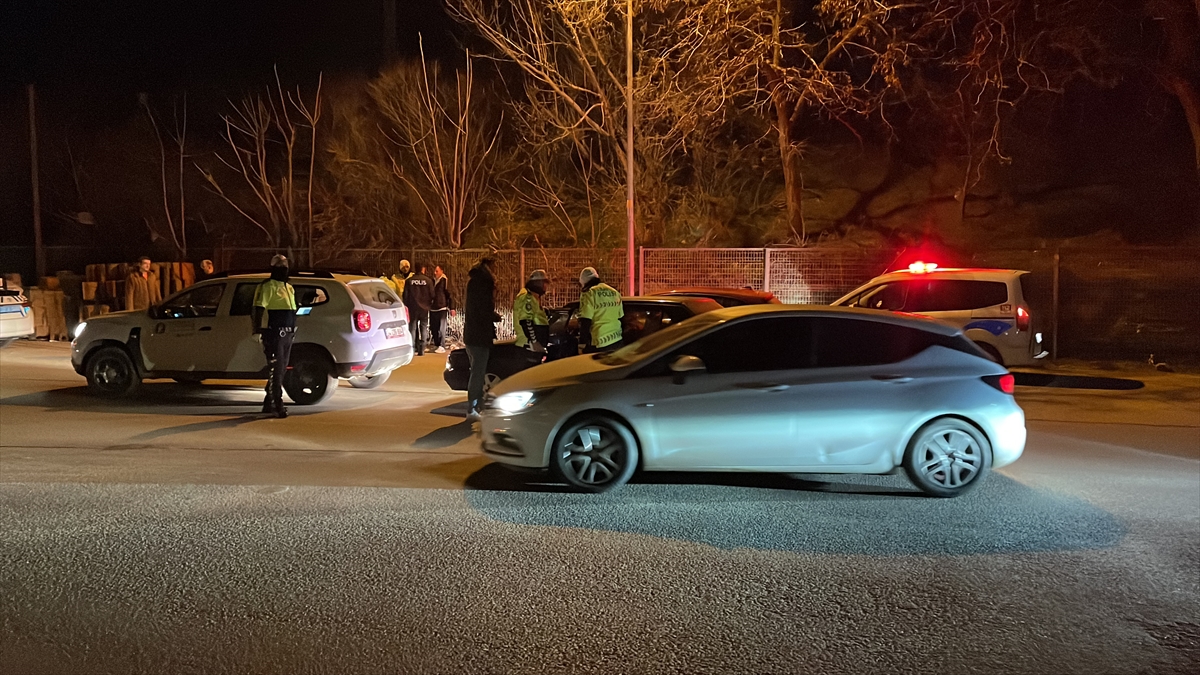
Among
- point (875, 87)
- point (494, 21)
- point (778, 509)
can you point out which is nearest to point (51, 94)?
point (494, 21)

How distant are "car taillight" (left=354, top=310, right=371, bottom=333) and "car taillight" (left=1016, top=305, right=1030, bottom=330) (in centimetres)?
855

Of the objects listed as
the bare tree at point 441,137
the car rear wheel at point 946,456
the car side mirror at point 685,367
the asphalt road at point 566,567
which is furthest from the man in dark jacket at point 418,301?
the car rear wheel at point 946,456

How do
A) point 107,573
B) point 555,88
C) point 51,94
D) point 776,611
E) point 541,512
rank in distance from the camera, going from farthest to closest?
point 51,94 → point 555,88 → point 541,512 → point 107,573 → point 776,611

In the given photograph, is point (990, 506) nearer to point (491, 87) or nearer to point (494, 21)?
point (494, 21)

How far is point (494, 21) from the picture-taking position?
65.0 ft

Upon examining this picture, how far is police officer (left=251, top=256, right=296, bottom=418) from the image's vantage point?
9.77m

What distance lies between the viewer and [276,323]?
9883 millimetres

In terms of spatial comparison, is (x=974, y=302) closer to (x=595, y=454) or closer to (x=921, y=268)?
(x=921, y=268)

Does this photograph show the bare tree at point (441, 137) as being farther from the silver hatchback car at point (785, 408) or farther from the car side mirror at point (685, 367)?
the car side mirror at point (685, 367)

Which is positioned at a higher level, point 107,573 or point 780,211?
point 780,211

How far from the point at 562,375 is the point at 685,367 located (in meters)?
0.97

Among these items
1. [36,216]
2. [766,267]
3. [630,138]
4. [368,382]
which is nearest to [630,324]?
[368,382]

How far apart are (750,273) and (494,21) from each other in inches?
321

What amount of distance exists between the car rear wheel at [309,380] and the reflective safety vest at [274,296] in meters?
1.07
